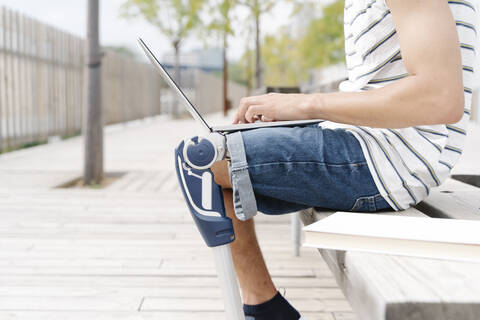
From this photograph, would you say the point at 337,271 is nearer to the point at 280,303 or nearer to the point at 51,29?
the point at 280,303

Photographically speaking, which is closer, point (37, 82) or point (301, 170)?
point (301, 170)

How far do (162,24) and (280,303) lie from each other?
740 inches

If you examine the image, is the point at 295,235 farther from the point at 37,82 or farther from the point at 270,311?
the point at 37,82

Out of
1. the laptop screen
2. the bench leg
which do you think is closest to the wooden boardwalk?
the bench leg

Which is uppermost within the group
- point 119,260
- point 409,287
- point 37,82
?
point 37,82

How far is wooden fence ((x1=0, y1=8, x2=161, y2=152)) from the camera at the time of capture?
759 centimetres

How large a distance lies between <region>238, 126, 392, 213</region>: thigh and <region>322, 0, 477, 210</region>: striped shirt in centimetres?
4

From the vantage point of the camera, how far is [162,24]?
1923 centimetres

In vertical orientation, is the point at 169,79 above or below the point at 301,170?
above

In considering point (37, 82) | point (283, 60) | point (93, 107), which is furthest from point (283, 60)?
point (93, 107)

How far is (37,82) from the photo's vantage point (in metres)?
8.80

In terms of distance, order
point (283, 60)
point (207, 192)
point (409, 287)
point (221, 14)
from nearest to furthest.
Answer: point (409, 287), point (207, 192), point (221, 14), point (283, 60)

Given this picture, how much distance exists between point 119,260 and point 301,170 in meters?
1.59

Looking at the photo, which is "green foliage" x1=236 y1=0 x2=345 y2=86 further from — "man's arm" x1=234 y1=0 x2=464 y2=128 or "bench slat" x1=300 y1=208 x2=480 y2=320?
"bench slat" x1=300 y1=208 x2=480 y2=320
